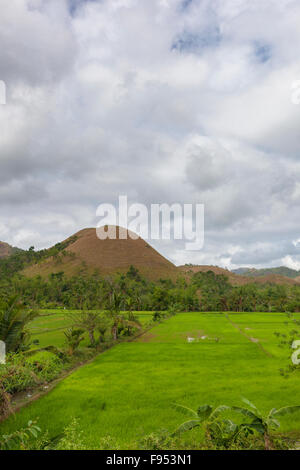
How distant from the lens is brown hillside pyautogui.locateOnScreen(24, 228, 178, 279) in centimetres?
10938

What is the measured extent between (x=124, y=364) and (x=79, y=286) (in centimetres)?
5780

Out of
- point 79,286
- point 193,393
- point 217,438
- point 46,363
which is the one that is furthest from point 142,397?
point 79,286

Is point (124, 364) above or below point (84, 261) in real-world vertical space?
below

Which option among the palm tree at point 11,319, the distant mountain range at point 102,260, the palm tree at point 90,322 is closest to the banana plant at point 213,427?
the palm tree at point 11,319

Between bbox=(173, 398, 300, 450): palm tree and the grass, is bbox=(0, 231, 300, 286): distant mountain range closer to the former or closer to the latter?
the grass

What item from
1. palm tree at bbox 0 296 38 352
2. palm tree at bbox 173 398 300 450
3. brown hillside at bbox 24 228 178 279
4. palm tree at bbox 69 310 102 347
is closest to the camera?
palm tree at bbox 173 398 300 450

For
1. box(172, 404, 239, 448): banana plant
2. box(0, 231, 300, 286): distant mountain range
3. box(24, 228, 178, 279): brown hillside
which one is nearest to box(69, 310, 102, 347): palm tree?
box(172, 404, 239, 448): banana plant

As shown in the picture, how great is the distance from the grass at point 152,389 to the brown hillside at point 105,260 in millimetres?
92323

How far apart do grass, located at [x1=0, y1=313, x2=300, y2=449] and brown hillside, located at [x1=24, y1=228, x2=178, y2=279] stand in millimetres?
92323

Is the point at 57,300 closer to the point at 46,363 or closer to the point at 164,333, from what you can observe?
the point at 164,333

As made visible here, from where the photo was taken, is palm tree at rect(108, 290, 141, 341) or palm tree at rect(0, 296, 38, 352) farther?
palm tree at rect(108, 290, 141, 341)

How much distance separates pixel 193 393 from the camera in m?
11.0

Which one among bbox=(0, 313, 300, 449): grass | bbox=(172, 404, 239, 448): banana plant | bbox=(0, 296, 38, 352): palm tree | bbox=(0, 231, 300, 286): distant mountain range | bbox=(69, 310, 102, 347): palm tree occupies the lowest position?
bbox=(0, 313, 300, 449): grass

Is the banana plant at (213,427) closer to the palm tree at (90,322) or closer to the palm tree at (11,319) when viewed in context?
the palm tree at (11,319)
